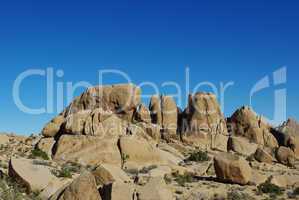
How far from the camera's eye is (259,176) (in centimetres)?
2816

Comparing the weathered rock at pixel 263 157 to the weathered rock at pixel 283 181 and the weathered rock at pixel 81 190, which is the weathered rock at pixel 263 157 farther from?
the weathered rock at pixel 81 190

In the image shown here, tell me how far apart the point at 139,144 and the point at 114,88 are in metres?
11.8

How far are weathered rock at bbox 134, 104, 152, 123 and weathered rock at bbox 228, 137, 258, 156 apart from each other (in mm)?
10414

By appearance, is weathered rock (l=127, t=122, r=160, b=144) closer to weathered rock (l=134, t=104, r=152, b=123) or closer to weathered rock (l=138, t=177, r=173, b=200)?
weathered rock (l=134, t=104, r=152, b=123)

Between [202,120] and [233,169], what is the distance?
29793 millimetres

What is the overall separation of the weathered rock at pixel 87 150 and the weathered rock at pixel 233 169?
438 inches

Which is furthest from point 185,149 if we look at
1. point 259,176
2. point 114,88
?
point 259,176

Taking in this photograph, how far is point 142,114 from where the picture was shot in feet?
167

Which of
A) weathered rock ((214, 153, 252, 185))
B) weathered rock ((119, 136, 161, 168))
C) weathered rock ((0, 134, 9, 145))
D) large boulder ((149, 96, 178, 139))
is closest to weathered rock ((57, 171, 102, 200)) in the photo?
weathered rock ((214, 153, 252, 185))

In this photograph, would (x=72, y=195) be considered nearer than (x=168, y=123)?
Yes

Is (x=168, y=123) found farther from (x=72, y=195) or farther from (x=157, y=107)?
(x=72, y=195)

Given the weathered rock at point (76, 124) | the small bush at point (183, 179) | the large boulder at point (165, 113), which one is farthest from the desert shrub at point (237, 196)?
the large boulder at point (165, 113)

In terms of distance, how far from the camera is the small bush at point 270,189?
2575 cm

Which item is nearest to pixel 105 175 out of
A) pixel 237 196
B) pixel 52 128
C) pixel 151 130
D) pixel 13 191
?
pixel 13 191
